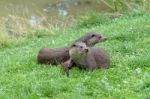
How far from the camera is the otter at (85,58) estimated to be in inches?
283

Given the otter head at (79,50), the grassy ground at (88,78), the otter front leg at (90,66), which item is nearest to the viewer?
the grassy ground at (88,78)

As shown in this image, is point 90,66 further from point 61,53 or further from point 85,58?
point 61,53

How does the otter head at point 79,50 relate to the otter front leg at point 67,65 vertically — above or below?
above

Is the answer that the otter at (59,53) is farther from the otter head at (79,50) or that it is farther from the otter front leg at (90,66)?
the otter front leg at (90,66)

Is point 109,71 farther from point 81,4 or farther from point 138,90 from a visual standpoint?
point 81,4

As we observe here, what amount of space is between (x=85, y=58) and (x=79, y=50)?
18 centimetres

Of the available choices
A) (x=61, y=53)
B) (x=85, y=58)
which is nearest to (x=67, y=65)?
(x=85, y=58)

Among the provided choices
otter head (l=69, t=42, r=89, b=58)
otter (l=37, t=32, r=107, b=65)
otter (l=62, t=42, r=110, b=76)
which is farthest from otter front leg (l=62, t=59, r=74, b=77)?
otter (l=37, t=32, r=107, b=65)

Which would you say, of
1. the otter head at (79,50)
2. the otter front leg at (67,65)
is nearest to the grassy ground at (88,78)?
the otter front leg at (67,65)

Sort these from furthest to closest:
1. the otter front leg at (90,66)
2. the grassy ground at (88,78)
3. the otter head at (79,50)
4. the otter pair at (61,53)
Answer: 1. the otter pair at (61,53)
2. the otter front leg at (90,66)
3. the otter head at (79,50)
4. the grassy ground at (88,78)

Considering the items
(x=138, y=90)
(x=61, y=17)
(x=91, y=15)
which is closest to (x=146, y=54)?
(x=138, y=90)

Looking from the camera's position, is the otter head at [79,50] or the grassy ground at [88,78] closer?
the grassy ground at [88,78]

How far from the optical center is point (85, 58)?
7.29 metres

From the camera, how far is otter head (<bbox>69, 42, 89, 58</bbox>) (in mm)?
7125
